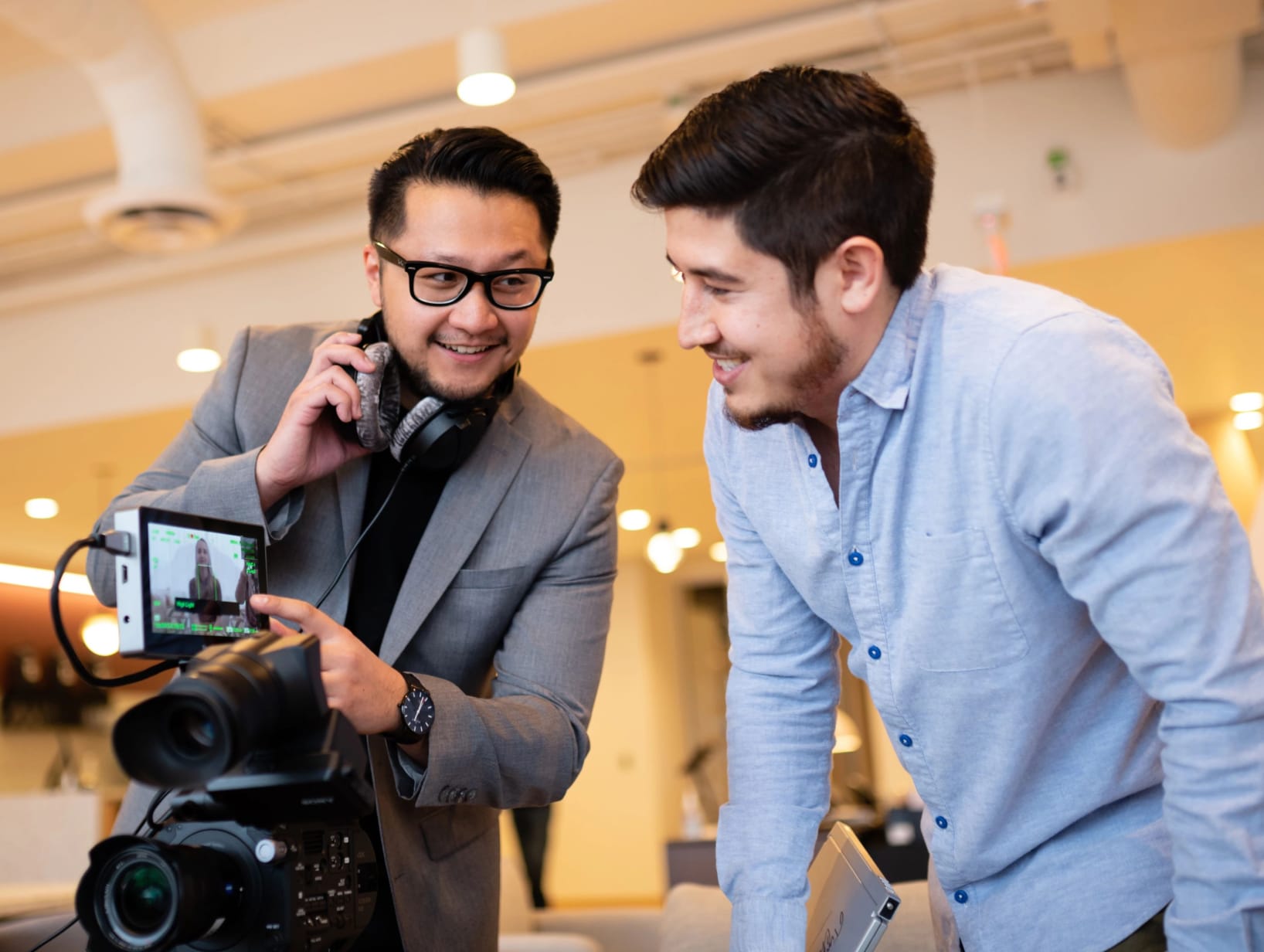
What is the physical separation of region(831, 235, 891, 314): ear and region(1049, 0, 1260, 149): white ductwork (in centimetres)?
302

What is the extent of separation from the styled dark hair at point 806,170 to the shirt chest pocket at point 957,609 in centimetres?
30

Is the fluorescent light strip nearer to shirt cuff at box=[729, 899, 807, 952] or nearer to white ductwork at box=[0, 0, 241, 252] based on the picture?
white ductwork at box=[0, 0, 241, 252]

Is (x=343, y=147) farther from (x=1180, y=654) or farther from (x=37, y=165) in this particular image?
(x=1180, y=654)

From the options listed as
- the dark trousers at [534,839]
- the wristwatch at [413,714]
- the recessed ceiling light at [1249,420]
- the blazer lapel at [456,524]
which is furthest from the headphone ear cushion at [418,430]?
the recessed ceiling light at [1249,420]

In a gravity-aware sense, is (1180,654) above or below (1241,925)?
above

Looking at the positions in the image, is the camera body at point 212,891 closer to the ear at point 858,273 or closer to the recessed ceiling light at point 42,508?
the ear at point 858,273

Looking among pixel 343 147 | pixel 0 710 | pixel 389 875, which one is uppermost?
pixel 343 147

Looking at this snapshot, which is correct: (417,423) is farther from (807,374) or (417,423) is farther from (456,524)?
(807,374)

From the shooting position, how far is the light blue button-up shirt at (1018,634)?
106cm

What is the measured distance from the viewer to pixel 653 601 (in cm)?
1208

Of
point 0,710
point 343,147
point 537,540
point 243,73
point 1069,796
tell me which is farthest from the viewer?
point 0,710

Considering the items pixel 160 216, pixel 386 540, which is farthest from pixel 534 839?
pixel 386 540

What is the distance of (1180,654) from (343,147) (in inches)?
186

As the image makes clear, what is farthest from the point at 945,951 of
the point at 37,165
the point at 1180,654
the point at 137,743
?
the point at 37,165
